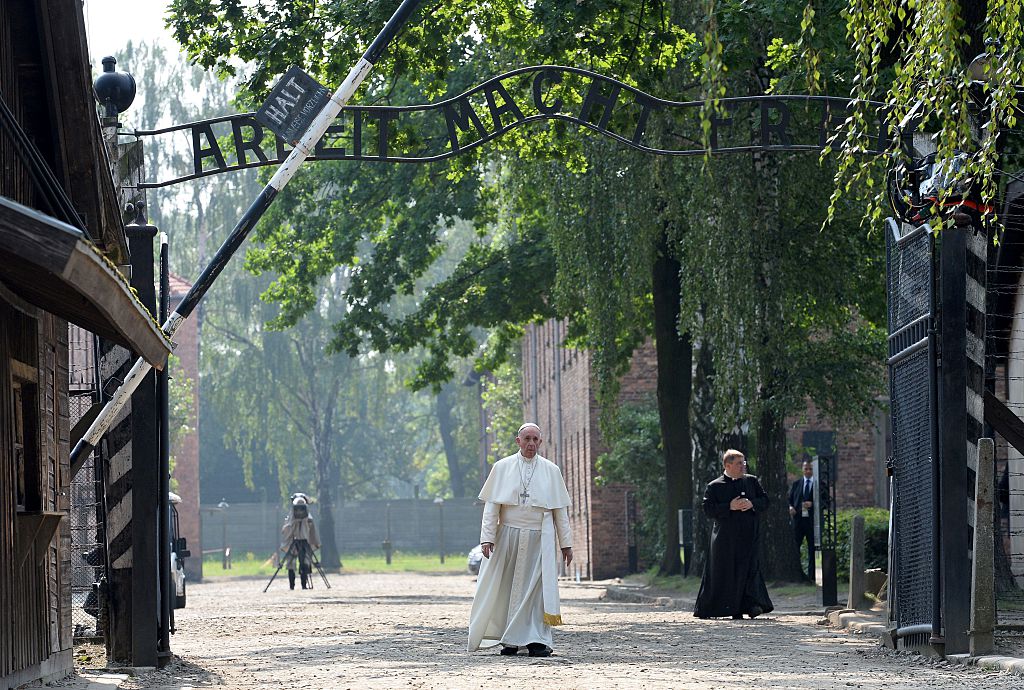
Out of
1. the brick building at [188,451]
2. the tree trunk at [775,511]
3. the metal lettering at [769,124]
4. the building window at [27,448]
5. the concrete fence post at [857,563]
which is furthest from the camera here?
the brick building at [188,451]

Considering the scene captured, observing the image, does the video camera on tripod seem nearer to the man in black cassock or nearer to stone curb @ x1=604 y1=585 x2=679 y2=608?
stone curb @ x1=604 y1=585 x2=679 y2=608

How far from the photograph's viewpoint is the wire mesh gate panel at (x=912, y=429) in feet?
43.2

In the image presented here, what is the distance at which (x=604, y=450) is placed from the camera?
4144 centimetres

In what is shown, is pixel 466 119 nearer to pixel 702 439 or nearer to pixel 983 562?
pixel 983 562

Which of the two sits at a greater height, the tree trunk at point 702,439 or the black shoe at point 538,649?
the tree trunk at point 702,439

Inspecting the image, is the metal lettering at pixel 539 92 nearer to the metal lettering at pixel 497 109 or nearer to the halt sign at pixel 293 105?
the metal lettering at pixel 497 109

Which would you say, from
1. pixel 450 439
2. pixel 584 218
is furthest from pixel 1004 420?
pixel 450 439

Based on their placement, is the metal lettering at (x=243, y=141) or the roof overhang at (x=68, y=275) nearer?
the roof overhang at (x=68, y=275)

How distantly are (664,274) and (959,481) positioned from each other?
669 inches

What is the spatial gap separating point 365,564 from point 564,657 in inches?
2323

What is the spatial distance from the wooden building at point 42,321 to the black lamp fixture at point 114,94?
123 centimetres

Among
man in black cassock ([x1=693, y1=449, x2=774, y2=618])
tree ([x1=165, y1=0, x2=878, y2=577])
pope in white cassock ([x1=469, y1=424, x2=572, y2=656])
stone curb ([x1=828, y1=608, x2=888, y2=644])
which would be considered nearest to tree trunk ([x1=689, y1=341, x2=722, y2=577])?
tree ([x1=165, y1=0, x2=878, y2=577])

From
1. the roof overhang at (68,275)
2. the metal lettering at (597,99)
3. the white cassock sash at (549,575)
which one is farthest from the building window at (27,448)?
the metal lettering at (597,99)

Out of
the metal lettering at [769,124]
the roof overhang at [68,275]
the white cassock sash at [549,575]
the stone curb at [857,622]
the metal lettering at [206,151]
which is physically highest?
the metal lettering at [769,124]
